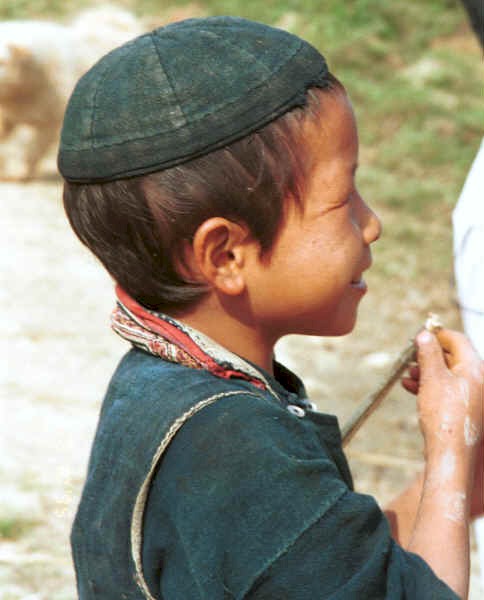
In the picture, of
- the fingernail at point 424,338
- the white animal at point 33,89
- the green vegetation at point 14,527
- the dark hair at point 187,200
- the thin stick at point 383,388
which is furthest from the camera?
the white animal at point 33,89

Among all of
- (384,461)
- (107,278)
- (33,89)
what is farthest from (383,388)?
(33,89)

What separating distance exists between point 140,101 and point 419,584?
26.5 inches

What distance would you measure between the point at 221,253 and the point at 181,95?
0.21 meters

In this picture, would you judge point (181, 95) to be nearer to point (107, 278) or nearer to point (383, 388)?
point (383, 388)

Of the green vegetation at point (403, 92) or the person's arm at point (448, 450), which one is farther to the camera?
the green vegetation at point (403, 92)

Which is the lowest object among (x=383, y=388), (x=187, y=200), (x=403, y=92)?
(x=403, y=92)

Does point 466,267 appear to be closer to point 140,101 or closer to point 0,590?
point 140,101

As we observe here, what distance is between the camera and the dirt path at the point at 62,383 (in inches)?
120

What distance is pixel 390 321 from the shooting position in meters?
4.95

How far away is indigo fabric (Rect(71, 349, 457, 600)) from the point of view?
1.13 metres

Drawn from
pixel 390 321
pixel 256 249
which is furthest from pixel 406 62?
pixel 256 249

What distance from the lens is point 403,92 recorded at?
23.3 ft

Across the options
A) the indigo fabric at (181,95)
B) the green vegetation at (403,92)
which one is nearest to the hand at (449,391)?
the indigo fabric at (181,95)

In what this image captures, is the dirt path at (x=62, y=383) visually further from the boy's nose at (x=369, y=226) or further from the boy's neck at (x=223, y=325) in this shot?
the boy's nose at (x=369, y=226)
